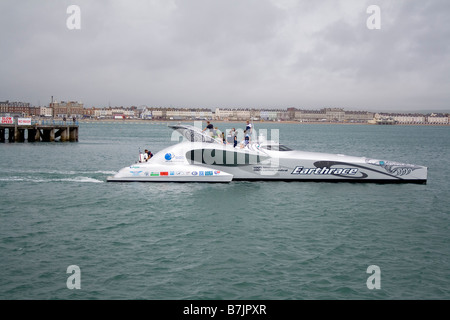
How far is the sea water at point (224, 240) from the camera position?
29.5ft

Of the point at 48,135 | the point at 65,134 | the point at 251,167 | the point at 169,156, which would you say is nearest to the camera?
the point at 169,156

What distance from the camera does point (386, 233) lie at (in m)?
12.9

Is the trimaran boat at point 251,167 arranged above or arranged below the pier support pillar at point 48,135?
below

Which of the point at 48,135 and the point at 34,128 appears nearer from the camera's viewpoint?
the point at 34,128

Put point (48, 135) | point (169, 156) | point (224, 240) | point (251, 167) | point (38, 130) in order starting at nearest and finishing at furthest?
point (224, 240) → point (169, 156) → point (251, 167) → point (38, 130) → point (48, 135)

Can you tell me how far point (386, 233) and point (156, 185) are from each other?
1071cm

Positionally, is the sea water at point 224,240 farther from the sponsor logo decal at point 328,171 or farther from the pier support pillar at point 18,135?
the pier support pillar at point 18,135

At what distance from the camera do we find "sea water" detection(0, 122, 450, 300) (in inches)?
354

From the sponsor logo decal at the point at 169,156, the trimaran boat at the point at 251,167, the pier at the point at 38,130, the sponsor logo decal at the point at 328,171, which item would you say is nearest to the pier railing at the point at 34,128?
the pier at the point at 38,130

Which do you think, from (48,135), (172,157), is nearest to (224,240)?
(172,157)

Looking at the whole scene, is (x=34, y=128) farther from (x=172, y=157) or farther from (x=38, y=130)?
(x=172, y=157)

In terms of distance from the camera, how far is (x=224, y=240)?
39.7 feet

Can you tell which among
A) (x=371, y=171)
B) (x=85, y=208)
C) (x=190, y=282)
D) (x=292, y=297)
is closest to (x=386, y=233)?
(x=292, y=297)
